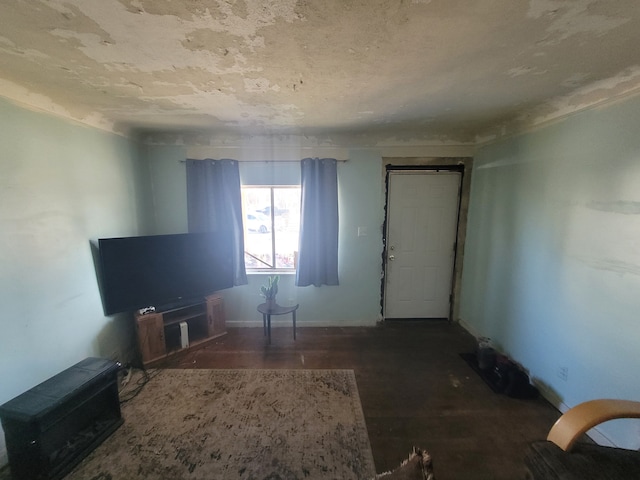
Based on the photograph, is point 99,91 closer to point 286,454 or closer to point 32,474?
point 32,474

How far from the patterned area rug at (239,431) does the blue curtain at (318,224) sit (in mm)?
1163

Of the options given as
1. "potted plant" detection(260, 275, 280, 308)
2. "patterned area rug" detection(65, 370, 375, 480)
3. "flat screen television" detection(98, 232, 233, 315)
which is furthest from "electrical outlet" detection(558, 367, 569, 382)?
"flat screen television" detection(98, 232, 233, 315)

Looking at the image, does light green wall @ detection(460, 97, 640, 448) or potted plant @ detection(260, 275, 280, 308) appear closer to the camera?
light green wall @ detection(460, 97, 640, 448)

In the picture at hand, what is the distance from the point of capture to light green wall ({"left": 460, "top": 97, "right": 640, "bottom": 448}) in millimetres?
1606

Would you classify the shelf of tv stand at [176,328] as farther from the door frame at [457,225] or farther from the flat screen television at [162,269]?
the door frame at [457,225]

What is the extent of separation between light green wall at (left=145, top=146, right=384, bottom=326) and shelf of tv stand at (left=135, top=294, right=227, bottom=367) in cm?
36

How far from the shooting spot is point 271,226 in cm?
339

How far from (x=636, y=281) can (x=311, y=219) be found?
266 cm

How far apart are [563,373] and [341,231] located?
2.39 m

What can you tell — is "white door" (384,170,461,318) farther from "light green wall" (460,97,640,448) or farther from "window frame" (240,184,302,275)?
"window frame" (240,184,302,275)

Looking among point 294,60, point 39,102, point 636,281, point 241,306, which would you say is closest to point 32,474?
point 241,306

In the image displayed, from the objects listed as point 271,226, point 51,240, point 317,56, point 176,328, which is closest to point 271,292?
point 271,226

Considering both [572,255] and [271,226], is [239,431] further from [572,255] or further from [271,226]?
[572,255]

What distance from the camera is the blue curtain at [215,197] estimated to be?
3100 millimetres
